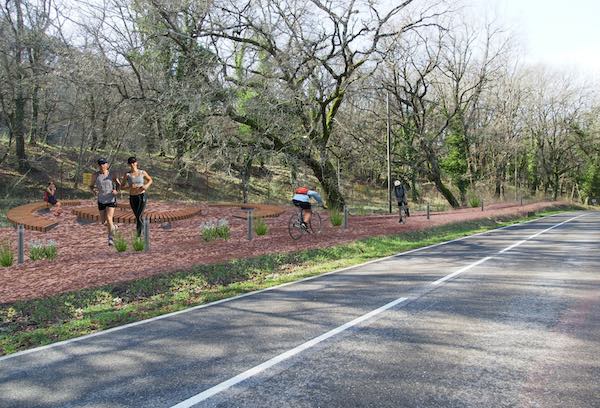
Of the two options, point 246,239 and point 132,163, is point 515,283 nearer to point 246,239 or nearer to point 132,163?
point 246,239

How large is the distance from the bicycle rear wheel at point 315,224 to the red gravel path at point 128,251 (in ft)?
0.94

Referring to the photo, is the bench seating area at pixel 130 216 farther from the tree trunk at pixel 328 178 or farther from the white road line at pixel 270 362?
the white road line at pixel 270 362

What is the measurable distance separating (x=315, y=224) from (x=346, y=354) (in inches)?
435

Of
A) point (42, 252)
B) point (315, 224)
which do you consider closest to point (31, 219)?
point (42, 252)

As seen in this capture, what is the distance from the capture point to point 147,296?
8.70 m

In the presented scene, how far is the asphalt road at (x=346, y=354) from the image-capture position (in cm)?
396

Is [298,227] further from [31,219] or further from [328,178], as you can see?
[31,219]

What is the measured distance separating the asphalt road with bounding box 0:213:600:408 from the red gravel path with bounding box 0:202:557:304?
2955 mm

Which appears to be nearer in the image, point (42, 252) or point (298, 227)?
point (42, 252)

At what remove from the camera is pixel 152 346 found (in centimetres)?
544

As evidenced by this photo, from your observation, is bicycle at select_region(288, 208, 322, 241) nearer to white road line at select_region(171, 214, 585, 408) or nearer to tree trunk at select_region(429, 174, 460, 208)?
white road line at select_region(171, 214, 585, 408)

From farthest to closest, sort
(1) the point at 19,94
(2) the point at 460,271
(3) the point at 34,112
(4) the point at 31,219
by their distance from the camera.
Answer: (3) the point at 34,112
(1) the point at 19,94
(4) the point at 31,219
(2) the point at 460,271

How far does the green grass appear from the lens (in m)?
6.55

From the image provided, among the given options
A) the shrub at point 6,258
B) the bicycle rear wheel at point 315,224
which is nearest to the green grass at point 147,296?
the bicycle rear wheel at point 315,224
